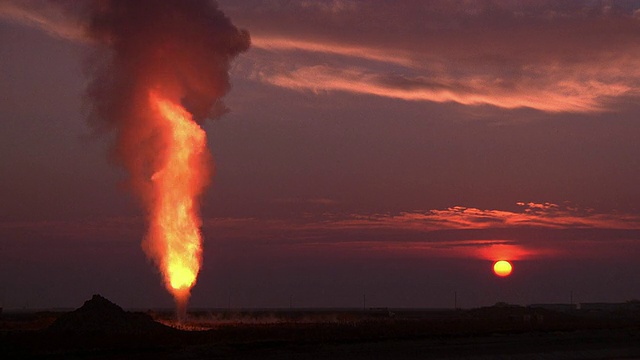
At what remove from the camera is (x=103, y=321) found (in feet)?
263

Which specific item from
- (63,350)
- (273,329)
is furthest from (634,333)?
(63,350)

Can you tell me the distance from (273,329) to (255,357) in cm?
2590

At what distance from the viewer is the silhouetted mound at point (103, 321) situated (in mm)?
77750

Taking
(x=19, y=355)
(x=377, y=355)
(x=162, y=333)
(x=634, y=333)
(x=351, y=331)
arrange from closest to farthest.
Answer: (x=19, y=355), (x=377, y=355), (x=162, y=333), (x=351, y=331), (x=634, y=333)

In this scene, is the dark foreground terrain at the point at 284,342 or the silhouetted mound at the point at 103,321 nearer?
the dark foreground terrain at the point at 284,342

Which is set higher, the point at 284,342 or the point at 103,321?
the point at 103,321

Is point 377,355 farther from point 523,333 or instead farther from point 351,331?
point 523,333

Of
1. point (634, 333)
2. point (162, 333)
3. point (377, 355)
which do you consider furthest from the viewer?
point (634, 333)

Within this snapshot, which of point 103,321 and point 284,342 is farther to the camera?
point 103,321

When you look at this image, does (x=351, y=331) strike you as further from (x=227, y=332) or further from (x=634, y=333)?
(x=634, y=333)

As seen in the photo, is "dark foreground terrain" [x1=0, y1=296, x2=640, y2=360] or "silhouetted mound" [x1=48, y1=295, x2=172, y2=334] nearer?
"dark foreground terrain" [x1=0, y1=296, x2=640, y2=360]

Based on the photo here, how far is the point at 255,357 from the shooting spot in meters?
61.9

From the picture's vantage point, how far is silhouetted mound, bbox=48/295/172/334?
77.8 m

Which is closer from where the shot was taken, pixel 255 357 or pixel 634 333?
pixel 255 357
